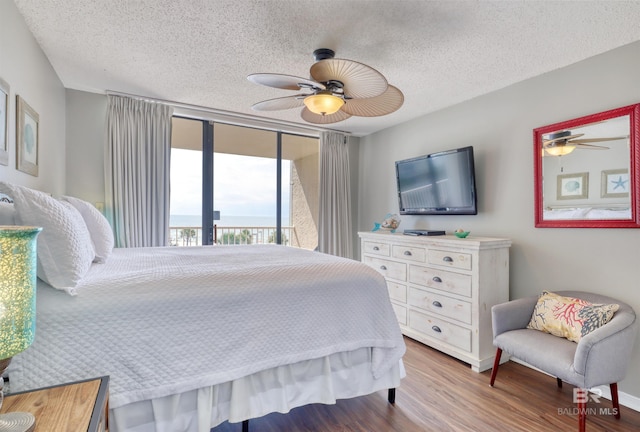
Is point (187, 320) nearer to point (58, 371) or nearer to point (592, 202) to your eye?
point (58, 371)

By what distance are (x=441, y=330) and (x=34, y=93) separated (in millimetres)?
3827

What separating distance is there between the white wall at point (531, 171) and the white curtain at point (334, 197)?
45.0 inches

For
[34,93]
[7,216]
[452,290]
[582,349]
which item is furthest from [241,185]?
[582,349]

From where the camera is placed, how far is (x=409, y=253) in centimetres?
321

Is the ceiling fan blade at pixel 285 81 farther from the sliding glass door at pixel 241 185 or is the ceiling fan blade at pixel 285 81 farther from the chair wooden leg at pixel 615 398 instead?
the chair wooden leg at pixel 615 398

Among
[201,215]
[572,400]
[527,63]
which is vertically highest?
[527,63]

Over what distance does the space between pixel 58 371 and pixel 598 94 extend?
367 centimetres

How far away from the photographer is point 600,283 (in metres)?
2.29

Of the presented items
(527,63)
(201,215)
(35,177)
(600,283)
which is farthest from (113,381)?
(527,63)

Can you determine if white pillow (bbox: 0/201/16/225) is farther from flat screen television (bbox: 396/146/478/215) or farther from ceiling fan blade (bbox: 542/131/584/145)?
ceiling fan blade (bbox: 542/131/584/145)

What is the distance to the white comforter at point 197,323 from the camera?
1.28 metres

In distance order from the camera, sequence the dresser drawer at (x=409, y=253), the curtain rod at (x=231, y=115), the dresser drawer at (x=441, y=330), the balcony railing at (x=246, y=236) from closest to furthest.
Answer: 1. the dresser drawer at (x=441, y=330)
2. the dresser drawer at (x=409, y=253)
3. the curtain rod at (x=231, y=115)
4. the balcony railing at (x=246, y=236)

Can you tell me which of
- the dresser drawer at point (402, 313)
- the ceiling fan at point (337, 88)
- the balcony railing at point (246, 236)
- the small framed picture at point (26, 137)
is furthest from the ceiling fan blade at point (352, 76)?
the balcony railing at point (246, 236)

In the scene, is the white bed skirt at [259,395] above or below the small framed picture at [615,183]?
below
